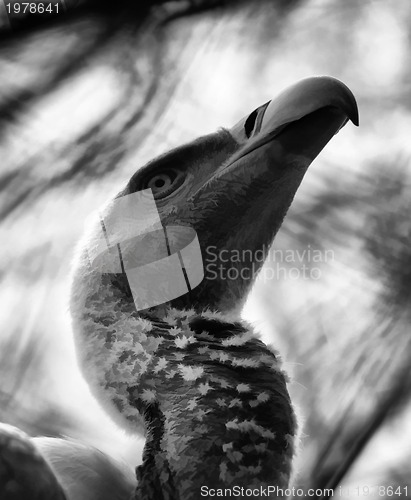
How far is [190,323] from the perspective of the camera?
2.97 meters

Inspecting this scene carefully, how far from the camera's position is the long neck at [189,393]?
8.11 ft

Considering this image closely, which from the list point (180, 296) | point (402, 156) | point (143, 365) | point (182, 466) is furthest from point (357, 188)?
point (182, 466)

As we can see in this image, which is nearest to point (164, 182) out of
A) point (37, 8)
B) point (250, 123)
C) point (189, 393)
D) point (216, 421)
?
point (250, 123)

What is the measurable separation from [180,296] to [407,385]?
1.27 metres

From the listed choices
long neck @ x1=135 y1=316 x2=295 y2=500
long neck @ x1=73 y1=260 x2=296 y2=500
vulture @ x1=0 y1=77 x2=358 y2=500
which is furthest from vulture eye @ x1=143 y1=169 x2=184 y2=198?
long neck @ x1=135 y1=316 x2=295 y2=500

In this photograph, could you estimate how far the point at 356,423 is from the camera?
12.1 ft

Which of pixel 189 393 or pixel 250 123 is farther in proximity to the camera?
pixel 250 123

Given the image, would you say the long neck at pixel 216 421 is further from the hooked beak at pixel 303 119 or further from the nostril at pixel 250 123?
the nostril at pixel 250 123

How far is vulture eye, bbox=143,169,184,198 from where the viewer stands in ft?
10.6

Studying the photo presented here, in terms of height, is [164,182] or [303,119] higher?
[303,119]

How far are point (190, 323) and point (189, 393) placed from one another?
1.28 feet

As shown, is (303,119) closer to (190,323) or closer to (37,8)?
(190,323)

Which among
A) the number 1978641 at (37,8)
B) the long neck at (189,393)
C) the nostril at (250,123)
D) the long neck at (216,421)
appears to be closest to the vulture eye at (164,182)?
the nostril at (250,123)

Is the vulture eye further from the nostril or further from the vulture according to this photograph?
the nostril
